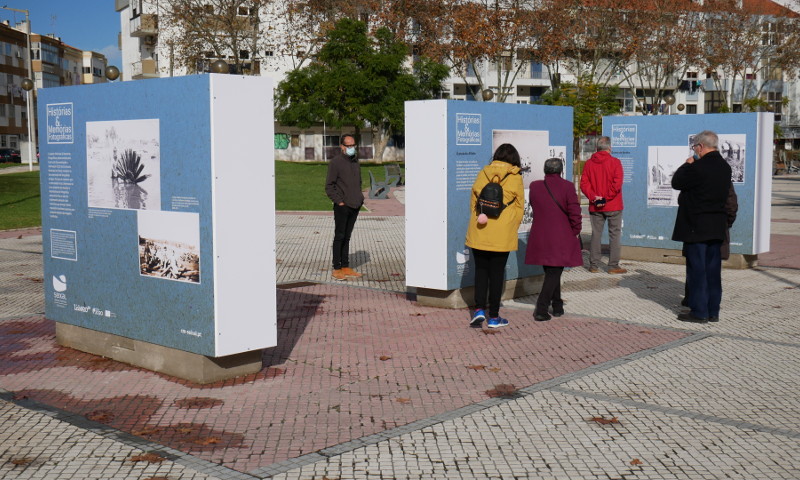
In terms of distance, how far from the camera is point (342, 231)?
42.3 ft

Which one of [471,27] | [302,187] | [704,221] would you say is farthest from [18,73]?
[704,221]

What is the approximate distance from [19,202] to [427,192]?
23.1m

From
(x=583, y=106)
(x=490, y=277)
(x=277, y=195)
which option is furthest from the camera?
(x=277, y=195)

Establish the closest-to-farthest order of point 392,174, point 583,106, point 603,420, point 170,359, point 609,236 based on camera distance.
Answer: point 603,420
point 170,359
point 609,236
point 583,106
point 392,174

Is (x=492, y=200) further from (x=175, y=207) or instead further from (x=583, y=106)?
(x=583, y=106)

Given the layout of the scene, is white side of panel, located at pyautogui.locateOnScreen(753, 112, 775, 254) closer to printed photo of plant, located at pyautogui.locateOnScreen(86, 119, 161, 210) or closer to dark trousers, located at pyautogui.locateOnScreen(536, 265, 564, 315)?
dark trousers, located at pyautogui.locateOnScreen(536, 265, 564, 315)

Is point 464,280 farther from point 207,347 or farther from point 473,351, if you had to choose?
point 207,347

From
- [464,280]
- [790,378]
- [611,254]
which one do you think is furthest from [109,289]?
[611,254]

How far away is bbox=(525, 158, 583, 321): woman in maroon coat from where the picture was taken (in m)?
9.51

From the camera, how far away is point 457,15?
48.8 m

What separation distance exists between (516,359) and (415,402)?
5.21 ft

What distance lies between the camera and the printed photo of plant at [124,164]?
7145 mm

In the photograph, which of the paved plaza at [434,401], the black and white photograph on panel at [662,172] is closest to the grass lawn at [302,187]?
the black and white photograph on panel at [662,172]

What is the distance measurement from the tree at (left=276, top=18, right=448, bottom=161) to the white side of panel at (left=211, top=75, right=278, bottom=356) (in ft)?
154
